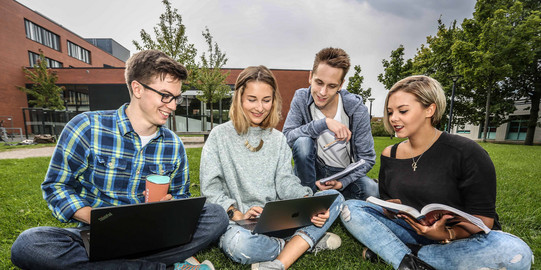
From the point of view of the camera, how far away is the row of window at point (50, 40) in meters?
22.7

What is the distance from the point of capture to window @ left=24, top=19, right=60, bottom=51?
2255 centimetres

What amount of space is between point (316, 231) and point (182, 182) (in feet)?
4.38

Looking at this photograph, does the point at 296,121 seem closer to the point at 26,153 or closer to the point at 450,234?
the point at 450,234

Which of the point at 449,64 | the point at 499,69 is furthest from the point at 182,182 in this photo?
the point at 449,64

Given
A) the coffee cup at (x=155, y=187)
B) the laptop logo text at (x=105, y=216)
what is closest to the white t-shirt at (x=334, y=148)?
the coffee cup at (x=155, y=187)

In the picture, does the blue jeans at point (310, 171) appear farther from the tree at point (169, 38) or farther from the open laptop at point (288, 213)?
the tree at point (169, 38)

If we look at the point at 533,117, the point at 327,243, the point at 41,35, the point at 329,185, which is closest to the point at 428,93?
the point at 329,185

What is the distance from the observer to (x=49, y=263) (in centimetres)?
133

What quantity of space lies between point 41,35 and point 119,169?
3417 centimetres

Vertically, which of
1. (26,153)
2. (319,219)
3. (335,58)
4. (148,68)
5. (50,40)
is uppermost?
(50,40)

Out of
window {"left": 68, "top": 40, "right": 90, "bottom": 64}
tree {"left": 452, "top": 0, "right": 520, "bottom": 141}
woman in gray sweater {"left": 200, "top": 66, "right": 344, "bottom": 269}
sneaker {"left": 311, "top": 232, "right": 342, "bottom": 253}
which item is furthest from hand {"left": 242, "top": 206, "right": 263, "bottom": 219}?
window {"left": 68, "top": 40, "right": 90, "bottom": 64}

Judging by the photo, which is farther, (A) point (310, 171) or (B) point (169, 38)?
(B) point (169, 38)

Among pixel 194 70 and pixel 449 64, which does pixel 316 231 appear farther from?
pixel 449 64

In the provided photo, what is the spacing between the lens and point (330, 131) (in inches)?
115
